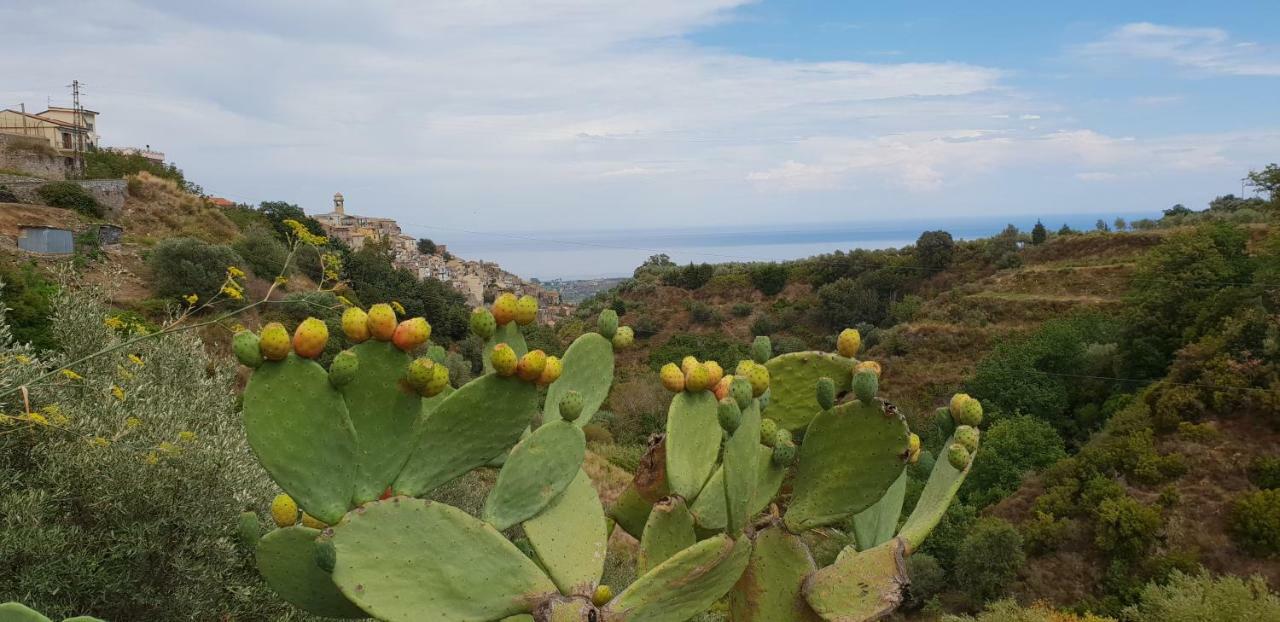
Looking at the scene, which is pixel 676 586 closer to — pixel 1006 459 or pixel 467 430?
pixel 467 430

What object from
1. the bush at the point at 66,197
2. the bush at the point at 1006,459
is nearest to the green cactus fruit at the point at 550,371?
the bush at the point at 1006,459

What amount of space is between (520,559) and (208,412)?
3.36m

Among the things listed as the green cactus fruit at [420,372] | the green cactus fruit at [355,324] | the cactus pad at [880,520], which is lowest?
the cactus pad at [880,520]

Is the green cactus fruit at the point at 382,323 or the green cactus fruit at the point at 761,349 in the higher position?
the green cactus fruit at the point at 382,323

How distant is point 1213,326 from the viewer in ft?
51.4

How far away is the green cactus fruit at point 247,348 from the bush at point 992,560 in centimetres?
1153

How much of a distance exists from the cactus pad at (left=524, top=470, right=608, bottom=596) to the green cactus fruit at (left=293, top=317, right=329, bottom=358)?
63cm

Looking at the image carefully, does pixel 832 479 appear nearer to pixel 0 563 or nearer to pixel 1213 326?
pixel 0 563

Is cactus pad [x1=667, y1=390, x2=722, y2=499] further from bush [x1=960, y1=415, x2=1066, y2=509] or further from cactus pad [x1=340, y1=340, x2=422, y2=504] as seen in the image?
bush [x1=960, y1=415, x2=1066, y2=509]

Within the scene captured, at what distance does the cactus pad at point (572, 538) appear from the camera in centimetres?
182

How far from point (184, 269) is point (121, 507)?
14605 mm

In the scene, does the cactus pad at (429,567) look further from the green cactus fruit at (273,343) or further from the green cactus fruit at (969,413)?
the green cactus fruit at (969,413)

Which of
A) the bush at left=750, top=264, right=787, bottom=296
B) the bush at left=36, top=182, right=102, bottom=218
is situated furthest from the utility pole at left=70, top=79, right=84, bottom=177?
the bush at left=750, top=264, right=787, bottom=296

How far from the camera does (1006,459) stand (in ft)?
48.7
